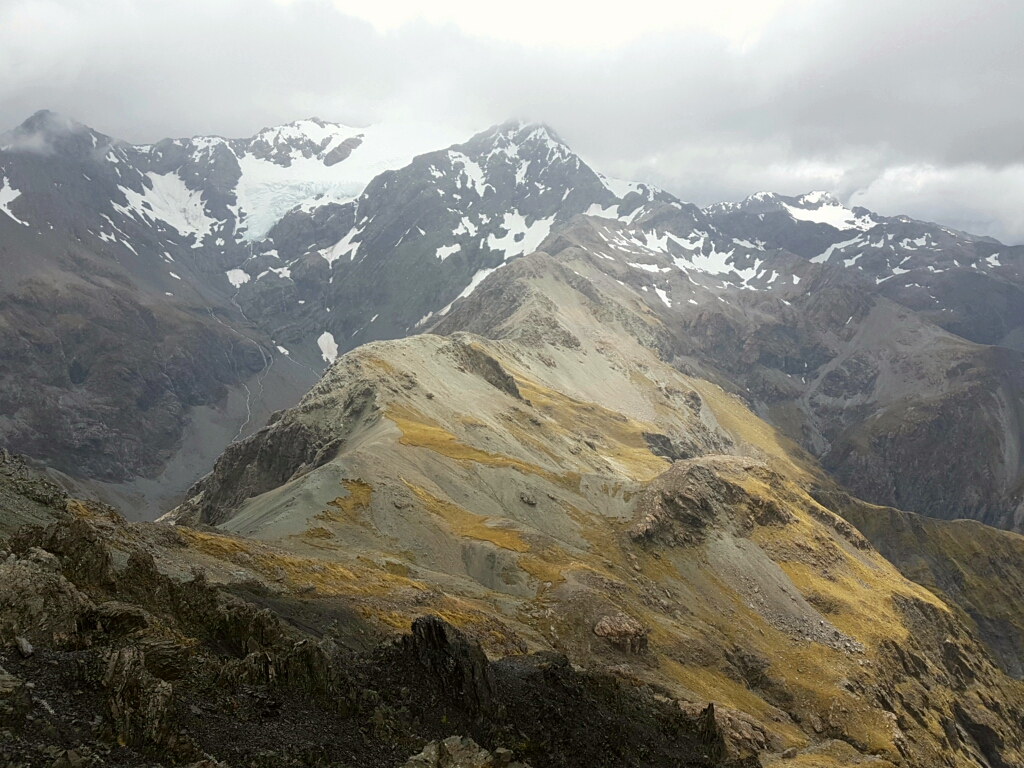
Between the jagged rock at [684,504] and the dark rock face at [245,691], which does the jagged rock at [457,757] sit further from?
the jagged rock at [684,504]

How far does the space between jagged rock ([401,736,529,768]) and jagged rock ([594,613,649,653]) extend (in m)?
38.8

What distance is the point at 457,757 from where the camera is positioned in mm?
22734

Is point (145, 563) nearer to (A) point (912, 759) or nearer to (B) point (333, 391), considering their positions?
(A) point (912, 759)

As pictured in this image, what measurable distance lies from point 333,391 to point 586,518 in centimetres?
4817

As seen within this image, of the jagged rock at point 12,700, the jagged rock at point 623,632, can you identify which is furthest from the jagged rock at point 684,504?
the jagged rock at point 12,700

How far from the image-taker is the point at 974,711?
294 feet

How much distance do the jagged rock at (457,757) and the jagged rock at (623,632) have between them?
38.8 m

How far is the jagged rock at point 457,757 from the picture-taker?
71.5 ft

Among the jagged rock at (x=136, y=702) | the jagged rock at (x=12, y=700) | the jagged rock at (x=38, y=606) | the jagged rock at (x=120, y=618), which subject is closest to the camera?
the jagged rock at (x=12, y=700)

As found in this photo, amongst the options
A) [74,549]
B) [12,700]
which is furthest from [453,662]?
[12,700]

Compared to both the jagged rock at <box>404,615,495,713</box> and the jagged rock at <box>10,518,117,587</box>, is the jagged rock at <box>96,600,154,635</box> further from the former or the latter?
the jagged rock at <box>404,615,495,713</box>

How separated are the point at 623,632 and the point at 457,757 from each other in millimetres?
42511

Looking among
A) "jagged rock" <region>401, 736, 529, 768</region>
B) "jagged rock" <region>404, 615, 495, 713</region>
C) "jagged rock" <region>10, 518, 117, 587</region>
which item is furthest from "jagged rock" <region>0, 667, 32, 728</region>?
"jagged rock" <region>404, 615, 495, 713</region>

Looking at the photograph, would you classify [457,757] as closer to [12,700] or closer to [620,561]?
[12,700]
